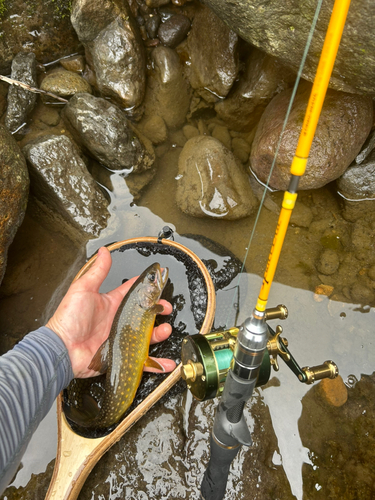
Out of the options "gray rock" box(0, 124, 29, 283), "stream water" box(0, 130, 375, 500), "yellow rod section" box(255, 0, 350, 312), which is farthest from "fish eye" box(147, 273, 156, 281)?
"yellow rod section" box(255, 0, 350, 312)

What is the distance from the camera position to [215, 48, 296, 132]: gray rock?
359cm

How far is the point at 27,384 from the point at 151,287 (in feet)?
3.50

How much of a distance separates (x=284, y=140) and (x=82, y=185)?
2038mm

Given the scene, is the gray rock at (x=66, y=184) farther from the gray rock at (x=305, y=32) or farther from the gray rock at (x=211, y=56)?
the gray rock at (x=305, y=32)

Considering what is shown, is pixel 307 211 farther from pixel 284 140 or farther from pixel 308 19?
pixel 308 19

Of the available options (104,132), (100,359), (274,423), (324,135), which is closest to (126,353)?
(100,359)

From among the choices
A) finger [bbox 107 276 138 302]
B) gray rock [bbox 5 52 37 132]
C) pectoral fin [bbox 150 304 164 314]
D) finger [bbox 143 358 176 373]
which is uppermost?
gray rock [bbox 5 52 37 132]

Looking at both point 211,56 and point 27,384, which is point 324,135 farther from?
point 27,384

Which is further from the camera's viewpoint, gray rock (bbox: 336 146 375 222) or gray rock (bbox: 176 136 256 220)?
gray rock (bbox: 176 136 256 220)

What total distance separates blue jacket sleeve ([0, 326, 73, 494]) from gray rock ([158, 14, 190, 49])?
3.59 m

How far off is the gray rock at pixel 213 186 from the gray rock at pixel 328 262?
856 millimetres

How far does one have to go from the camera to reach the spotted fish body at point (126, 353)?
94.0 inches

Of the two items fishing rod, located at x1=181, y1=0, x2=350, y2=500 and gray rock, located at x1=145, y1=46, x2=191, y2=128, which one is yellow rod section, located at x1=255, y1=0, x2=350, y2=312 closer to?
fishing rod, located at x1=181, y1=0, x2=350, y2=500

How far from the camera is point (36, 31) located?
12.9 ft
